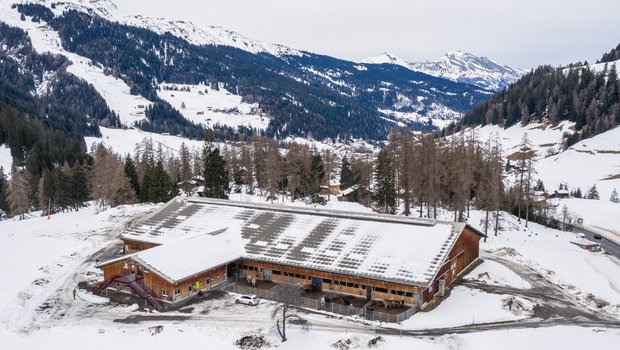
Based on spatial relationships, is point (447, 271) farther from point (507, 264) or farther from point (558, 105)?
point (558, 105)

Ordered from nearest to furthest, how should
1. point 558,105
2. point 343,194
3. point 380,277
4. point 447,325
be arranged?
point 447,325 < point 380,277 < point 343,194 < point 558,105

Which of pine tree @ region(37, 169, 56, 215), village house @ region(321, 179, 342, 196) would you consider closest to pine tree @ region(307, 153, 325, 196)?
village house @ region(321, 179, 342, 196)

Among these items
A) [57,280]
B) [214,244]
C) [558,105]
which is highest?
[558,105]

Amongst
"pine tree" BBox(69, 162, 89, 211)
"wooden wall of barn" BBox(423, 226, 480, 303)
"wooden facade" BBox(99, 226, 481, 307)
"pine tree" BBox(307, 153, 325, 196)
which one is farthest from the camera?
"pine tree" BBox(69, 162, 89, 211)

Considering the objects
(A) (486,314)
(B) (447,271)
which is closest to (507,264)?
(B) (447,271)

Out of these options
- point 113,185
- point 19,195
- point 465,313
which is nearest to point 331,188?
point 113,185

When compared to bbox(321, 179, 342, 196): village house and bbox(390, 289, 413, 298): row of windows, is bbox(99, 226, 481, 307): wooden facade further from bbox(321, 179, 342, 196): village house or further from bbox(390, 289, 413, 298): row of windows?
bbox(321, 179, 342, 196): village house

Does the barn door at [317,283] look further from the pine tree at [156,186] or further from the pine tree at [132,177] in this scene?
the pine tree at [132,177]
